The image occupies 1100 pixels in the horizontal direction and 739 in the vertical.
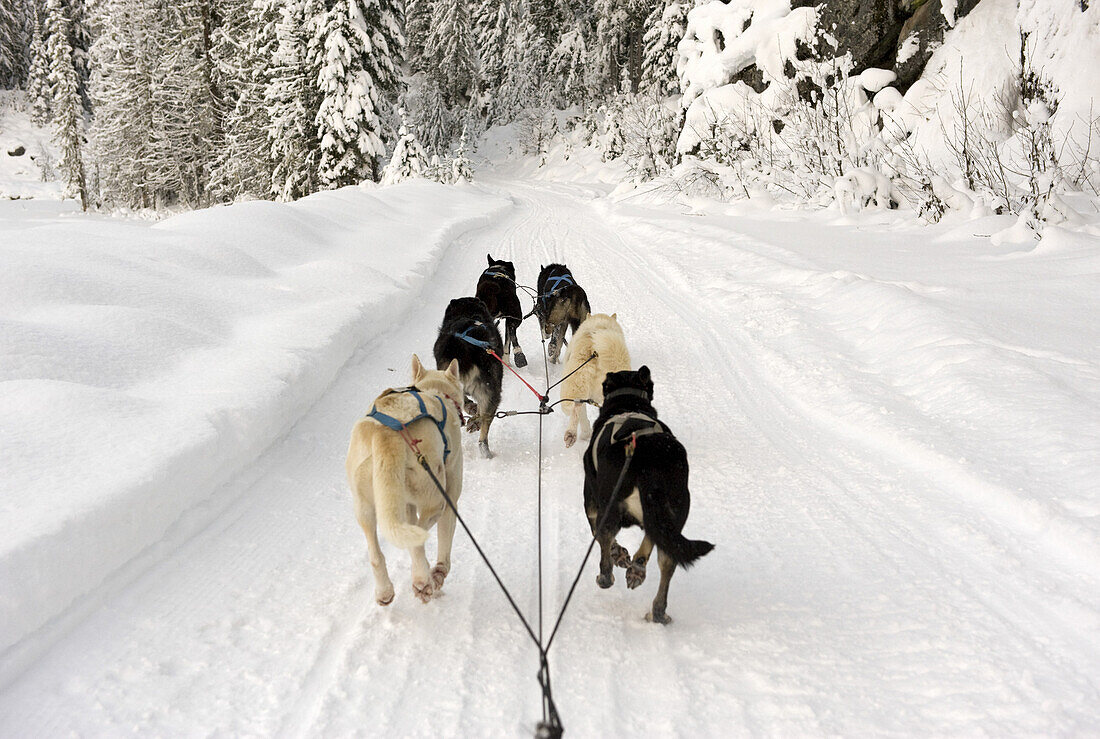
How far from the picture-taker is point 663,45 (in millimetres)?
32188

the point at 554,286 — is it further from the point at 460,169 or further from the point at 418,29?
the point at 418,29

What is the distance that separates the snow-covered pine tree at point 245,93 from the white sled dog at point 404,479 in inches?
982

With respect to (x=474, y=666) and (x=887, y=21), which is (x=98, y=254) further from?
(x=887, y=21)

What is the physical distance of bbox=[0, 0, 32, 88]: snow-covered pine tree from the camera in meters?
44.0

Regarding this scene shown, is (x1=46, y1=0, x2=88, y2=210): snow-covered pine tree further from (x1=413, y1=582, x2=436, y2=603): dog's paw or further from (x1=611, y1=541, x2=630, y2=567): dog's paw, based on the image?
(x1=611, y1=541, x2=630, y2=567): dog's paw

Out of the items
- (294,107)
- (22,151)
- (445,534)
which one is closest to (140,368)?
(445,534)

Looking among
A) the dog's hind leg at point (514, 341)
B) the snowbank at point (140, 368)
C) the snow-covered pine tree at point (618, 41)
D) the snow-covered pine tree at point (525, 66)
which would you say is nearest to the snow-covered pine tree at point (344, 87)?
the snowbank at point (140, 368)

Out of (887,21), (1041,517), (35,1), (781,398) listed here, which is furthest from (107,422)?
(35,1)

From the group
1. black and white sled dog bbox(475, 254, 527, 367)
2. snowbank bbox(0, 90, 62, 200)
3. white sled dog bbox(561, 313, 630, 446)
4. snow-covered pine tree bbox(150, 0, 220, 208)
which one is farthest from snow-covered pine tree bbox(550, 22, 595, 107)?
white sled dog bbox(561, 313, 630, 446)

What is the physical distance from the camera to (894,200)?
42.0ft

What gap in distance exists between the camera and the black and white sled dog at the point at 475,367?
482 cm

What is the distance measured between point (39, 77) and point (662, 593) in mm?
57408

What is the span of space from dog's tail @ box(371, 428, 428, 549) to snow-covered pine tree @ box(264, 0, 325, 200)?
23.5 meters

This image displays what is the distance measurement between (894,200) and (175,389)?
13.5m
